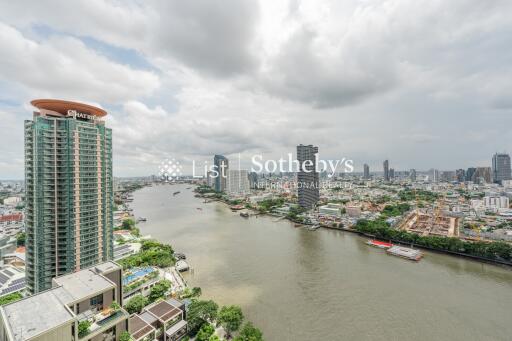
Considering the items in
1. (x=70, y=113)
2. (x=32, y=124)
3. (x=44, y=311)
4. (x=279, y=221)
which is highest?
(x=70, y=113)

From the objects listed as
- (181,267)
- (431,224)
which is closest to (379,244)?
(431,224)

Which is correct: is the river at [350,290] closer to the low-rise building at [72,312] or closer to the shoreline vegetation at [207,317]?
the shoreline vegetation at [207,317]

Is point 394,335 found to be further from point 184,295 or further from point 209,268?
point 209,268

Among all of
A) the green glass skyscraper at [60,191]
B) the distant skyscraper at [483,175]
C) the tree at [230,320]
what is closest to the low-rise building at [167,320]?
the tree at [230,320]

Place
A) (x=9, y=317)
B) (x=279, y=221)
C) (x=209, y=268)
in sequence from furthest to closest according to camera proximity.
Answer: (x=279, y=221) < (x=209, y=268) < (x=9, y=317)

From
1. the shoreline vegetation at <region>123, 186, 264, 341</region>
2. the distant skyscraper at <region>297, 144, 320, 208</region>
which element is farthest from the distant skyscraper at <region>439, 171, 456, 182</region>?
the shoreline vegetation at <region>123, 186, 264, 341</region>

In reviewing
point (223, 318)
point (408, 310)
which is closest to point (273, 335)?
point (223, 318)

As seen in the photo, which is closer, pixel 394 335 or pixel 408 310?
pixel 394 335
